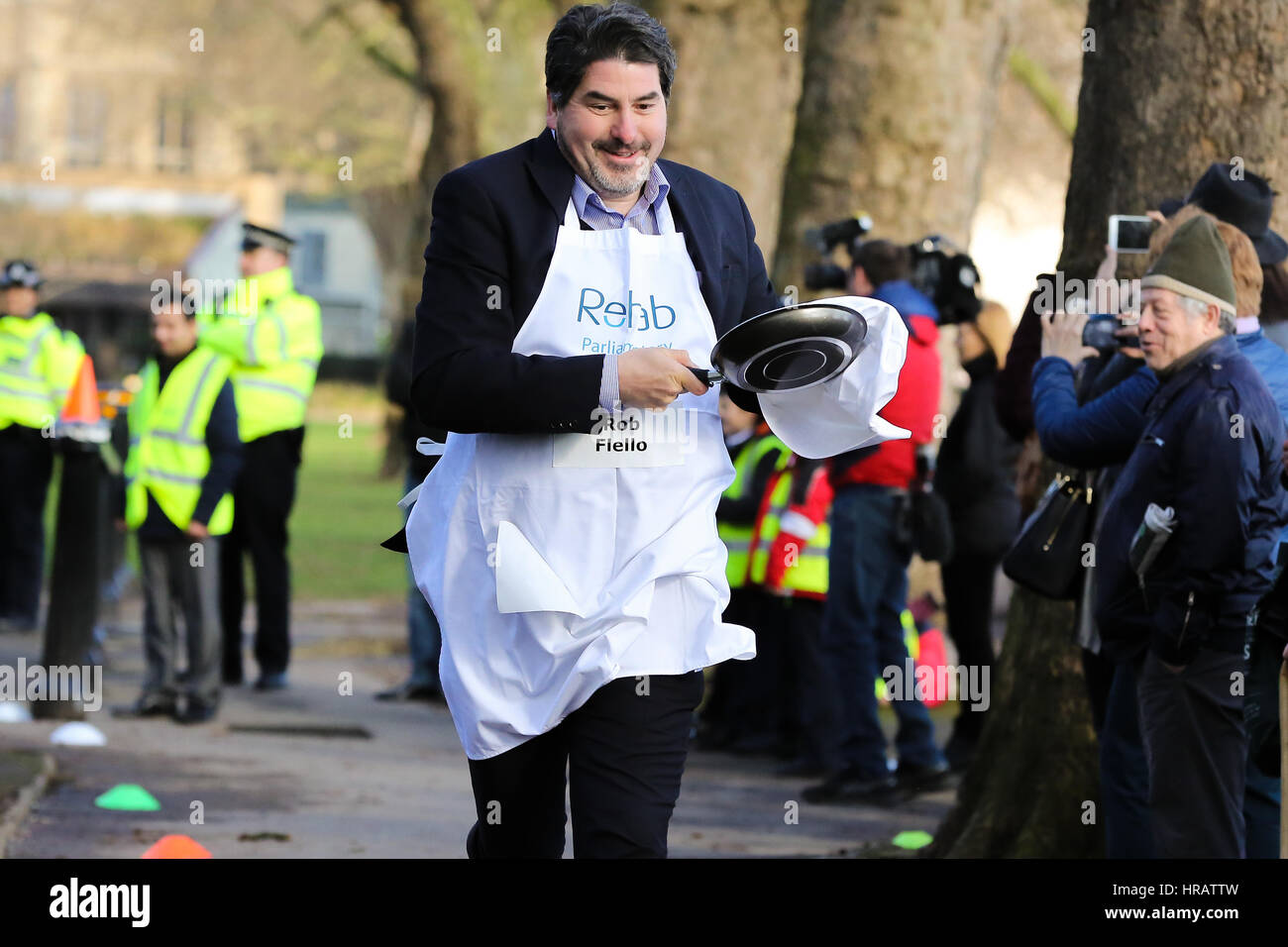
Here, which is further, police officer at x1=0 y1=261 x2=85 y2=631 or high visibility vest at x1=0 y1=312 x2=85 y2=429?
high visibility vest at x1=0 y1=312 x2=85 y2=429

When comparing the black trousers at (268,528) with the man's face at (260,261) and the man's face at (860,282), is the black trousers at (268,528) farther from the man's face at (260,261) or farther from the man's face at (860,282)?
the man's face at (860,282)

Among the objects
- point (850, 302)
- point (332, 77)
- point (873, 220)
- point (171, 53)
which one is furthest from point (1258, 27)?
point (171, 53)

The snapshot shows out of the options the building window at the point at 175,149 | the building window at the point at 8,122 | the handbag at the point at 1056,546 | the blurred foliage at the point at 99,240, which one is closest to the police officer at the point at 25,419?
the handbag at the point at 1056,546

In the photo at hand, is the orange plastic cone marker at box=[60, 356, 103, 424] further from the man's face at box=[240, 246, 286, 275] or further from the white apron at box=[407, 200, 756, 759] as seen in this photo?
the white apron at box=[407, 200, 756, 759]

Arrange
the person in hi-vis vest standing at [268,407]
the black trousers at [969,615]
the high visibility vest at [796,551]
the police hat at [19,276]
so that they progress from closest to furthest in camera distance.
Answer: the high visibility vest at [796,551], the black trousers at [969,615], the person in hi-vis vest standing at [268,407], the police hat at [19,276]

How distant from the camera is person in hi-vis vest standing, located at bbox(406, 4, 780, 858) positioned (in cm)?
426

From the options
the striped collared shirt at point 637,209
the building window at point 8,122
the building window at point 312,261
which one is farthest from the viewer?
the building window at point 312,261

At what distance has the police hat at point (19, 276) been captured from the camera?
47.5 feet

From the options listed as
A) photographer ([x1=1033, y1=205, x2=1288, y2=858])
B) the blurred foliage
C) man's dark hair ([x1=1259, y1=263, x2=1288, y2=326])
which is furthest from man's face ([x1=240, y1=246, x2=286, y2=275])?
the blurred foliage

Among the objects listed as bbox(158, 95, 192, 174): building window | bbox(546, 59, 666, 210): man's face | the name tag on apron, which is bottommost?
the name tag on apron

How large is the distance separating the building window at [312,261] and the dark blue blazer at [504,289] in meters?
83.8

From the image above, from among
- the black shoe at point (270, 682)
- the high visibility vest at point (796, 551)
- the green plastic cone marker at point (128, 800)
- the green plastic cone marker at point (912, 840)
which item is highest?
the high visibility vest at point (796, 551)

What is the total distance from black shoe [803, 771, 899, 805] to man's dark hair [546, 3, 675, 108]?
5041 mm

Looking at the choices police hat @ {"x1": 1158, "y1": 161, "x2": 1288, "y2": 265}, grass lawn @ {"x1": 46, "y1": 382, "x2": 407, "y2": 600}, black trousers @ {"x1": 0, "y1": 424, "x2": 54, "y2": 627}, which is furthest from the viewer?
grass lawn @ {"x1": 46, "y1": 382, "x2": 407, "y2": 600}
